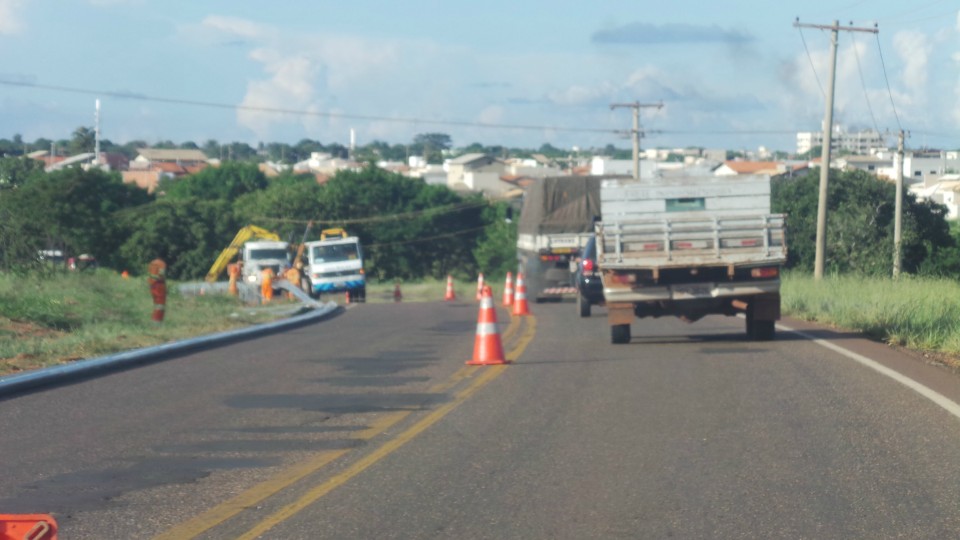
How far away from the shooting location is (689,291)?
16516 mm

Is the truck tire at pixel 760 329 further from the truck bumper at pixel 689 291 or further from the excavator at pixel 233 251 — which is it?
the excavator at pixel 233 251

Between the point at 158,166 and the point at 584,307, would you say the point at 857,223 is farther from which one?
the point at 158,166

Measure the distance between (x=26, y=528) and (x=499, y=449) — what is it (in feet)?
16.1

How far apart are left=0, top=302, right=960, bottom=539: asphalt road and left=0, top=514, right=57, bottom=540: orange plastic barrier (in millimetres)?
2262

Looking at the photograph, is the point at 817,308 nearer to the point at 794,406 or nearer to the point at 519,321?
the point at 519,321

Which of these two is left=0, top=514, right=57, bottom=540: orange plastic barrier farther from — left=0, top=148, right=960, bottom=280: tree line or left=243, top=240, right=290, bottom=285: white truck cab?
left=243, top=240, right=290, bottom=285: white truck cab

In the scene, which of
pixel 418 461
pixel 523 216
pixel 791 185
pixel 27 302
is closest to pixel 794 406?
pixel 418 461

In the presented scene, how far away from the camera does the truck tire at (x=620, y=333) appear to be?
55.6 ft

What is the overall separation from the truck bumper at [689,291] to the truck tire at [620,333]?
597 mm

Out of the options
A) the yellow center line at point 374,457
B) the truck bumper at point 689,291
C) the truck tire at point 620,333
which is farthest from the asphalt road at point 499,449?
the truck tire at point 620,333

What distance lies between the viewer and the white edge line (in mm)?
10586

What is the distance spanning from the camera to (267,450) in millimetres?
8891

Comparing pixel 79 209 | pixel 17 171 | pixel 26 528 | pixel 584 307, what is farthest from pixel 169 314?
pixel 79 209

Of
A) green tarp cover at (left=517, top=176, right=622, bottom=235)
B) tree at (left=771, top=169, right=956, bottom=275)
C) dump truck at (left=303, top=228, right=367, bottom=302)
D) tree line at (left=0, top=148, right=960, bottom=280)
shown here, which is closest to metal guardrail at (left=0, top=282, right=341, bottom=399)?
tree line at (left=0, top=148, right=960, bottom=280)
